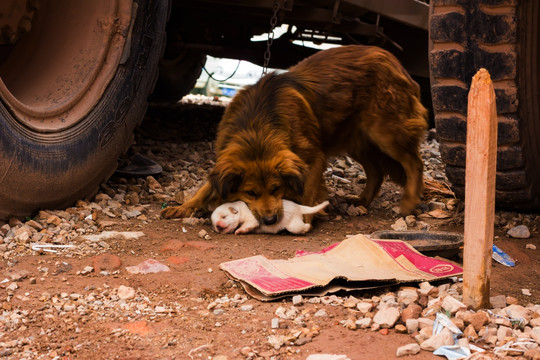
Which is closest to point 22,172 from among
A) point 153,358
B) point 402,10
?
point 153,358

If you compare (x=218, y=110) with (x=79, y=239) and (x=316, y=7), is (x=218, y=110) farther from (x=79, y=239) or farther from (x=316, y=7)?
(x=79, y=239)

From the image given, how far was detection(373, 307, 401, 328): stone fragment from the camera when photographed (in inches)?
97.9

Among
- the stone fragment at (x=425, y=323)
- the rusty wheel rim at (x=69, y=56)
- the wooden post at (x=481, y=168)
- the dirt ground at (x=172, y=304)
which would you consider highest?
the rusty wheel rim at (x=69, y=56)

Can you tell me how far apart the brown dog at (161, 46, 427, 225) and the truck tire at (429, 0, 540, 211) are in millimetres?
1147

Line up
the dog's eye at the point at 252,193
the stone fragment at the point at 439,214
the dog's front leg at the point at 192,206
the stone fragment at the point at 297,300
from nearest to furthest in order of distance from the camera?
the stone fragment at the point at 297,300, the dog's eye at the point at 252,193, the dog's front leg at the point at 192,206, the stone fragment at the point at 439,214

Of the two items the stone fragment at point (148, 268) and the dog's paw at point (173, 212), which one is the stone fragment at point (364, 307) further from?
the dog's paw at point (173, 212)

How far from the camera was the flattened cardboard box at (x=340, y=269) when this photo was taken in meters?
2.88

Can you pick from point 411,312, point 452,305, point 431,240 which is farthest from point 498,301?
point 431,240

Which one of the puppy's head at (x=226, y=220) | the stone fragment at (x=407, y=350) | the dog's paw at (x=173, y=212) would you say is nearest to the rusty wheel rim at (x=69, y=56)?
the dog's paw at (x=173, y=212)

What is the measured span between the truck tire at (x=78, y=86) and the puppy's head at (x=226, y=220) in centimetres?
75

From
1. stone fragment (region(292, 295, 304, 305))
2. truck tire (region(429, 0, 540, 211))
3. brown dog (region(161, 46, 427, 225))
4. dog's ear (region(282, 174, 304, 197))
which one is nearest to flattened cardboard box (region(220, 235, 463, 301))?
stone fragment (region(292, 295, 304, 305))

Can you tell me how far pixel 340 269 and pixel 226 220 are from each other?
120 cm

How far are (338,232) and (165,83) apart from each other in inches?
154

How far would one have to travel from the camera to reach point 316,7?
18.3 feet
